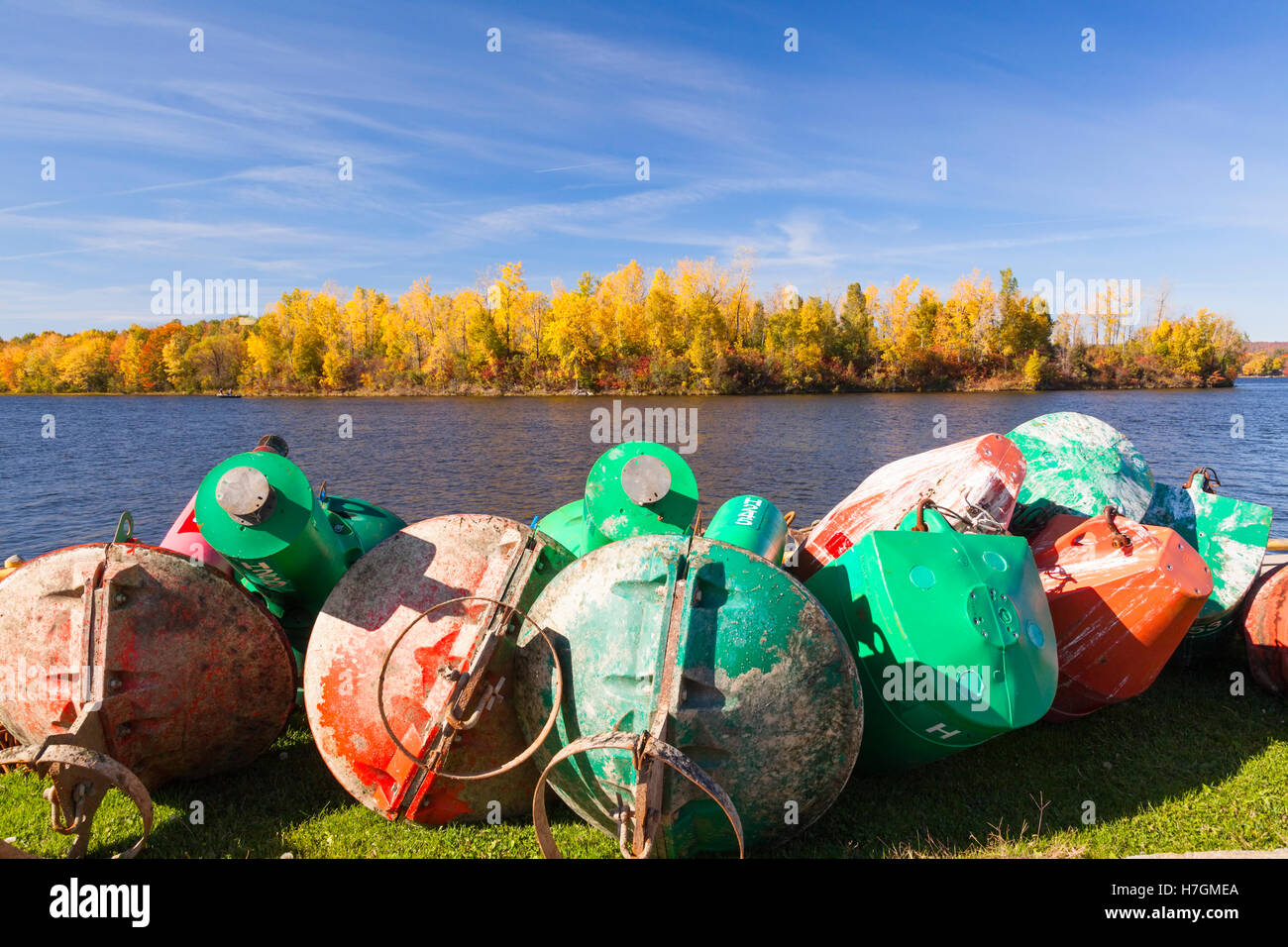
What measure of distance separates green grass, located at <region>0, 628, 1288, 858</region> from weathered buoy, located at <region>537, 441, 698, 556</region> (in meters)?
1.84

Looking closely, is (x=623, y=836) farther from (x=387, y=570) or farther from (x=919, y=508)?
(x=919, y=508)

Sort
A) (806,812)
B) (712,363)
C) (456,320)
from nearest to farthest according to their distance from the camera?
(806,812) → (712,363) → (456,320)

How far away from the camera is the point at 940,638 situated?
426 cm

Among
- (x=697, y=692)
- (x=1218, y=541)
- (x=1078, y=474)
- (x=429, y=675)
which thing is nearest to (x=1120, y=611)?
(x=1078, y=474)

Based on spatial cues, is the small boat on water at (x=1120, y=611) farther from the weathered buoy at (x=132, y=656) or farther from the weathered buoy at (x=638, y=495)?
the weathered buoy at (x=132, y=656)

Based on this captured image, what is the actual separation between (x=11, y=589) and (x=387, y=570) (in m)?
2.06

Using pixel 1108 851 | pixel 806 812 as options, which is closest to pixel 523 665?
pixel 806 812

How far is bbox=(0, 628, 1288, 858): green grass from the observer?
4.19 metres

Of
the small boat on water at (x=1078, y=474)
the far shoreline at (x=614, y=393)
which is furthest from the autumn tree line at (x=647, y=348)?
the small boat on water at (x=1078, y=474)

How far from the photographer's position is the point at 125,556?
4.27 meters

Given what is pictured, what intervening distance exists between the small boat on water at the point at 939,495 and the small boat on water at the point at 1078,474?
58 cm

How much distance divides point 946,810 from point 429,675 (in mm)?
3099
